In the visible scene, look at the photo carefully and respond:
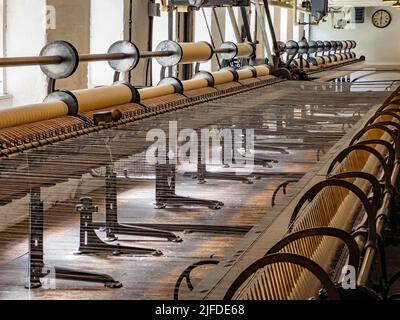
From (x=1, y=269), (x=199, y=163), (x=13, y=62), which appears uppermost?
(x=13, y=62)

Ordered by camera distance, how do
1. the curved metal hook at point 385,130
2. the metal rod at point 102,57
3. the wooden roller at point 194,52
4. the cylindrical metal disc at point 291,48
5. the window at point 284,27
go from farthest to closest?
the window at point 284,27 → the cylindrical metal disc at point 291,48 → the wooden roller at point 194,52 → the metal rod at point 102,57 → the curved metal hook at point 385,130

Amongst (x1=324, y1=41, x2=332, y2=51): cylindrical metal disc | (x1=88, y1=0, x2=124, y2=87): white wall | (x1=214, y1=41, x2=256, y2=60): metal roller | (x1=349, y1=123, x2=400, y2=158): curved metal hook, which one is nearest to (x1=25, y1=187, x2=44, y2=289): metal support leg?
(x1=349, y1=123, x2=400, y2=158): curved metal hook

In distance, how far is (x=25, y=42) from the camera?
24.3ft

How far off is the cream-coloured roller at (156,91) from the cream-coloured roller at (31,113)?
3.65 feet

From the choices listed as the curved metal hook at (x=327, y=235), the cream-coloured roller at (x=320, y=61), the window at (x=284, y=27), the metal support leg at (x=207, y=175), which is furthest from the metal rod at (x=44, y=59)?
the window at (x=284, y=27)

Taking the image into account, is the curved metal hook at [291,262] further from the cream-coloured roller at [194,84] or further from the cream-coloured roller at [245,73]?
the cream-coloured roller at [245,73]

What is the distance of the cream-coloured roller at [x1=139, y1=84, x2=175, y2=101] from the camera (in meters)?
A: 4.94

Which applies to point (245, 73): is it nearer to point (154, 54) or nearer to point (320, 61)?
point (154, 54)

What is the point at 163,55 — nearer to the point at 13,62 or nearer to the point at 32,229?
the point at 13,62

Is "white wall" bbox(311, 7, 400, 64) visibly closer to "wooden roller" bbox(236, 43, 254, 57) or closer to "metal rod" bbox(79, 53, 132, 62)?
"wooden roller" bbox(236, 43, 254, 57)

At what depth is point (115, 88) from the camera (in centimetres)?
452

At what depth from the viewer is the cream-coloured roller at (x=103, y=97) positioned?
4070 millimetres
